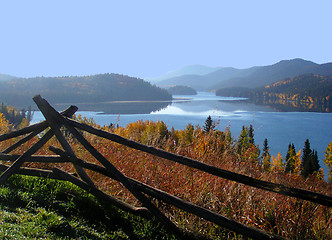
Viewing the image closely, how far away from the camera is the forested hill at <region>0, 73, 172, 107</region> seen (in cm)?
10119

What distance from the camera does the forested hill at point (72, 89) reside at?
10119cm

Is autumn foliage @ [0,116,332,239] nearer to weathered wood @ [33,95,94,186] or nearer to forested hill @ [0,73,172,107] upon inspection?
weathered wood @ [33,95,94,186]

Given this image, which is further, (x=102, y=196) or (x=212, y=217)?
(x=102, y=196)

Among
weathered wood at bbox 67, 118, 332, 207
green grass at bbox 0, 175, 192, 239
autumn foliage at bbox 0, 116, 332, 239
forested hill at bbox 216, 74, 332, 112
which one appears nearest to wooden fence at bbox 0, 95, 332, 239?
weathered wood at bbox 67, 118, 332, 207

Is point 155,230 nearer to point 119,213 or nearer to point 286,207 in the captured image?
point 119,213

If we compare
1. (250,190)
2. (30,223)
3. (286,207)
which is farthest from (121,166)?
(286,207)

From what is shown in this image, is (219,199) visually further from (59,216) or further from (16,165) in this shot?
(16,165)

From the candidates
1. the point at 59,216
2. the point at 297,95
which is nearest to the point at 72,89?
the point at 59,216

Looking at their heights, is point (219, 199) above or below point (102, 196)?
below

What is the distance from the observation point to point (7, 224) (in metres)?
3.26

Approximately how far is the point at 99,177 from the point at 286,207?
346cm

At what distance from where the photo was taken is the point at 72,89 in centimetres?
10781

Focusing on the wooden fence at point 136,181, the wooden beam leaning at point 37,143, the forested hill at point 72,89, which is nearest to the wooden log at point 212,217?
the wooden fence at point 136,181

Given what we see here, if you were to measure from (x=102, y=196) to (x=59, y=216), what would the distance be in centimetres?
72
